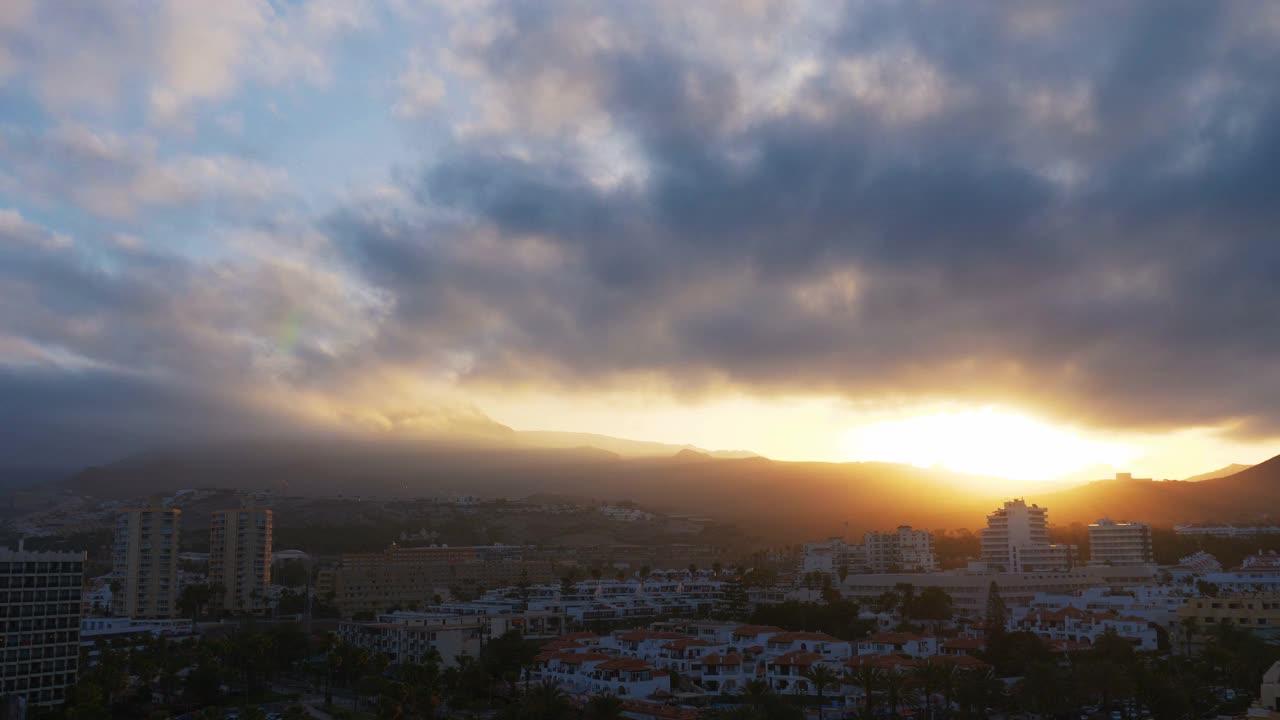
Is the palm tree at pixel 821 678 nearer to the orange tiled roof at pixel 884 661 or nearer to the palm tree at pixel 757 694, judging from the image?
the orange tiled roof at pixel 884 661

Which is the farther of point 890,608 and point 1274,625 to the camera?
point 890,608

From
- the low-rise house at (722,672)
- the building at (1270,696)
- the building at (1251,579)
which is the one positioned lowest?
the low-rise house at (722,672)

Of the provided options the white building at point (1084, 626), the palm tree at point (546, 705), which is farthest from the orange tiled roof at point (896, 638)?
the palm tree at point (546, 705)

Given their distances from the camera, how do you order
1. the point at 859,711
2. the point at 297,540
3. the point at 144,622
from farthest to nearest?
the point at 297,540
the point at 144,622
the point at 859,711

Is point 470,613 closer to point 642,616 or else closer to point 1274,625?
point 642,616

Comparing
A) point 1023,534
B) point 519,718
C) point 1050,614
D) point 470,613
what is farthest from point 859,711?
point 1023,534

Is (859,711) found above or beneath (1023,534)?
beneath

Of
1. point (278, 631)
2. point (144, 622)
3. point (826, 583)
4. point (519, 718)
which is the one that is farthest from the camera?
point (826, 583)
